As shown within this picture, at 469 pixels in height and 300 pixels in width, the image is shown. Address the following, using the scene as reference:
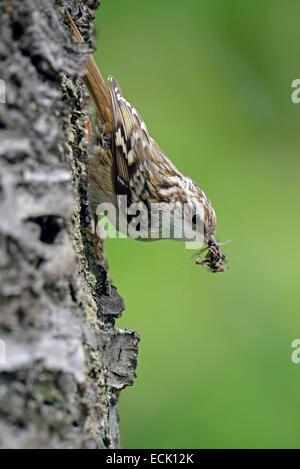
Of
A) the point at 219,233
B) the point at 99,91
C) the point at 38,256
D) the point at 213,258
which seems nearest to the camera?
the point at 38,256

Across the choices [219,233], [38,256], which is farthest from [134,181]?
[38,256]

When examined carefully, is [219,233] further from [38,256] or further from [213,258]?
[38,256]

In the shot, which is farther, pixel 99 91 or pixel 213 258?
pixel 213 258

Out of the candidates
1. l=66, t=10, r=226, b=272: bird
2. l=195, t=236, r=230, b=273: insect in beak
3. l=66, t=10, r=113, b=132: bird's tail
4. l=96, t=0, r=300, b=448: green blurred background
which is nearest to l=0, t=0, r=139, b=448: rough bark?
l=66, t=10, r=113, b=132: bird's tail

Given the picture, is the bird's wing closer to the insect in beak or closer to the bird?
the bird
